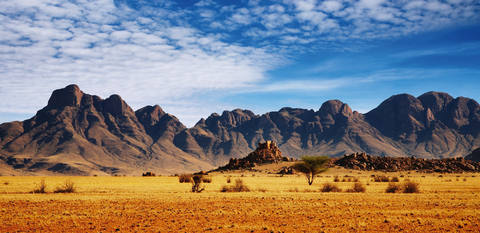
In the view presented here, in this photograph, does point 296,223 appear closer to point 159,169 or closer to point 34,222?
point 34,222

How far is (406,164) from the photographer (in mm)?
83625

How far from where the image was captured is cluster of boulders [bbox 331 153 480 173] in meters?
77.8

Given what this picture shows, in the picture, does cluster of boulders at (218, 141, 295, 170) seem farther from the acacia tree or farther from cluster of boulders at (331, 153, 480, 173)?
the acacia tree

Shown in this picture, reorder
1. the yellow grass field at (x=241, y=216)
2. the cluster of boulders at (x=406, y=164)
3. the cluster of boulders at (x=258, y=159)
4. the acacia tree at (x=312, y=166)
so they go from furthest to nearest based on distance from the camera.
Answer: the cluster of boulders at (x=258, y=159), the cluster of boulders at (x=406, y=164), the acacia tree at (x=312, y=166), the yellow grass field at (x=241, y=216)

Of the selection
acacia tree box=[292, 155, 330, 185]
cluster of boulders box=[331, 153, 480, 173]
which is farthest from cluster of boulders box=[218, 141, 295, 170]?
acacia tree box=[292, 155, 330, 185]

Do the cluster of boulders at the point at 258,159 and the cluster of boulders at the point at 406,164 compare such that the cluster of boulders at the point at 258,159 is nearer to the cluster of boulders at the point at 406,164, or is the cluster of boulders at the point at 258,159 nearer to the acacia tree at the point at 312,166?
the cluster of boulders at the point at 406,164

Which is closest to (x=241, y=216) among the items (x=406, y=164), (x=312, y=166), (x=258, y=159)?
(x=312, y=166)

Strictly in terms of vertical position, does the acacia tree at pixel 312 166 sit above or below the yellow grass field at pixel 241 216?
above

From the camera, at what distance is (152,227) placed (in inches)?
567

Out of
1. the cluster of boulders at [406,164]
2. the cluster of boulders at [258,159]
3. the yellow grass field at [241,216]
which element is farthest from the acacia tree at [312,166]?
the cluster of boulders at [258,159]

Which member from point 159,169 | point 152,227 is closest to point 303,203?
point 152,227

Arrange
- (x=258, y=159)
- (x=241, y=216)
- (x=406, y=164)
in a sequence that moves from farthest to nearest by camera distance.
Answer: (x=258, y=159), (x=406, y=164), (x=241, y=216)

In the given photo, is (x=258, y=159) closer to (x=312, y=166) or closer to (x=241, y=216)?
(x=312, y=166)

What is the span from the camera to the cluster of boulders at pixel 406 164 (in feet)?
255
